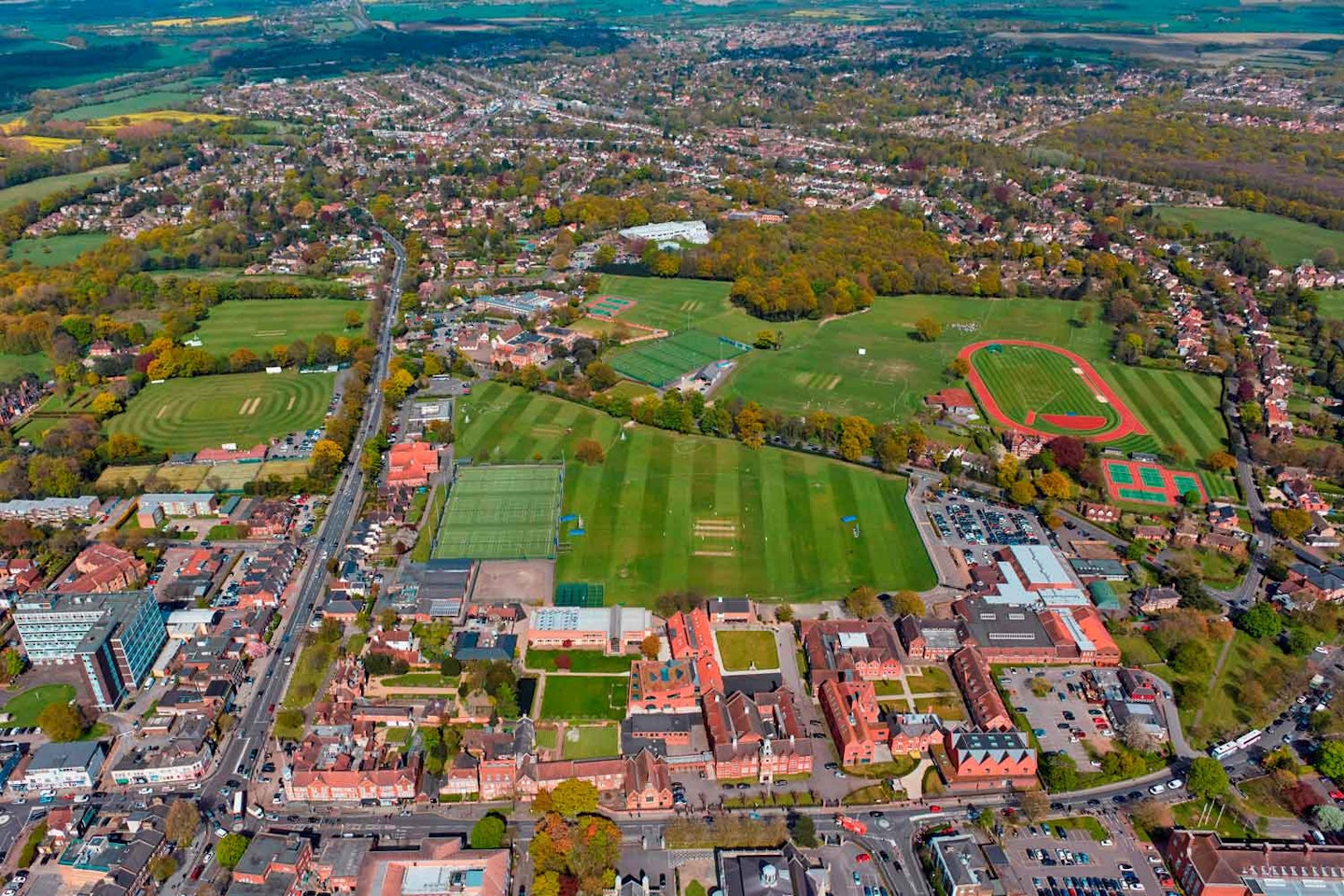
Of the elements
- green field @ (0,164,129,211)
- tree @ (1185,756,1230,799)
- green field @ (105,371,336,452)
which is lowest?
green field @ (105,371,336,452)

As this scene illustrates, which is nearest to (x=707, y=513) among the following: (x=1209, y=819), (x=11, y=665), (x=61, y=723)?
(x=1209, y=819)

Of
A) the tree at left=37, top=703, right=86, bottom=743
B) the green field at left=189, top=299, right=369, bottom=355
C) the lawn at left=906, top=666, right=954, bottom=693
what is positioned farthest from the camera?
the green field at left=189, top=299, right=369, bottom=355

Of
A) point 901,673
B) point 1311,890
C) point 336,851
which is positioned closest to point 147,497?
point 336,851

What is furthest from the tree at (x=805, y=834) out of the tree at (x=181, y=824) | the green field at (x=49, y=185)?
the green field at (x=49, y=185)

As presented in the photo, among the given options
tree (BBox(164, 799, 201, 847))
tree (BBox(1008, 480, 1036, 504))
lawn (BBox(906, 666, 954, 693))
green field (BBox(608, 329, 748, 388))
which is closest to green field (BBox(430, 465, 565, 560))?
green field (BBox(608, 329, 748, 388))

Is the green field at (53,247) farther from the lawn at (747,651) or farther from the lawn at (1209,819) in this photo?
the lawn at (1209,819)

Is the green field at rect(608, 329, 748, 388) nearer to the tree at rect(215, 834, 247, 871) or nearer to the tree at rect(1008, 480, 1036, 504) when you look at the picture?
the tree at rect(1008, 480, 1036, 504)

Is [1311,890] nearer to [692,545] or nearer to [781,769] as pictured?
[781,769]

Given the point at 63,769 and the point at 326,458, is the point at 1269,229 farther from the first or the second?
the point at 63,769
